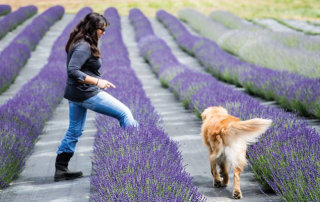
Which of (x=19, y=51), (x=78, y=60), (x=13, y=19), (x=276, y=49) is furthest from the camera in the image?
(x=13, y=19)

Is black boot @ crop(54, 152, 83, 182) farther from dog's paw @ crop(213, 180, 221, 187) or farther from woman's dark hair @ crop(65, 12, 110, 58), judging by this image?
dog's paw @ crop(213, 180, 221, 187)

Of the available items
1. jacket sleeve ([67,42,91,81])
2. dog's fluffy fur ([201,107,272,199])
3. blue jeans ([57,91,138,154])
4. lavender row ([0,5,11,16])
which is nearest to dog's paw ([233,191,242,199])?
dog's fluffy fur ([201,107,272,199])

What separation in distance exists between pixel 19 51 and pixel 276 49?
6.37 meters

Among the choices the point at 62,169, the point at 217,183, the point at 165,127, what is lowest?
the point at 165,127

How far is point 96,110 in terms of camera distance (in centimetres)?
394

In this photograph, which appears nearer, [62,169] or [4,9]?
[62,169]

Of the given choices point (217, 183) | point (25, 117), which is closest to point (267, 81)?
point (25, 117)

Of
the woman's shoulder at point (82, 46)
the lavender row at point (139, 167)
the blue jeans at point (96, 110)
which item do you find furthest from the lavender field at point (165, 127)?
the woman's shoulder at point (82, 46)

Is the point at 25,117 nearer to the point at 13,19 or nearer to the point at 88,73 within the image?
the point at 88,73

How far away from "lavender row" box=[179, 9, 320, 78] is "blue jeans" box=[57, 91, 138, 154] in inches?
188

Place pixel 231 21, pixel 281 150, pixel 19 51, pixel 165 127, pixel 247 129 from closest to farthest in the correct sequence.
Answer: pixel 247 129 → pixel 281 150 → pixel 165 127 → pixel 19 51 → pixel 231 21

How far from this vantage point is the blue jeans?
3.90 m

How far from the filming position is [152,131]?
4090mm

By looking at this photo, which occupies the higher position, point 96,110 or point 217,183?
point 96,110
